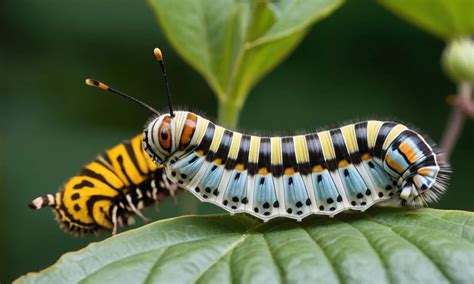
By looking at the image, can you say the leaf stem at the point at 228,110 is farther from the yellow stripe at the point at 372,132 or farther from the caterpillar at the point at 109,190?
the yellow stripe at the point at 372,132

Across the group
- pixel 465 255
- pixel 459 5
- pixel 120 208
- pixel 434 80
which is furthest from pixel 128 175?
pixel 434 80

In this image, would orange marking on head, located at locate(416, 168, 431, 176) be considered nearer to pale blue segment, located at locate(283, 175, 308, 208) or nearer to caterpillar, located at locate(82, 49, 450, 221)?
caterpillar, located at locate(82, 49, 450, 221)

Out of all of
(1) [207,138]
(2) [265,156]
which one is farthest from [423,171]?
(1) [207,138]

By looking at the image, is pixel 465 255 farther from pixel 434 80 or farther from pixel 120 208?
pixel 434 80

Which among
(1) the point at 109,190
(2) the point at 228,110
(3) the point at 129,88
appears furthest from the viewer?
(3) the point at 129,88

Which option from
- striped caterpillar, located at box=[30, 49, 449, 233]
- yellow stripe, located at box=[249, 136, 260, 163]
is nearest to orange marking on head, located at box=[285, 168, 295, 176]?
striped caterpillar, located at box=[30, 49, 449, 233]

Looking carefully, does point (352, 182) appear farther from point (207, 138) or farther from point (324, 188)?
point (207, 138)

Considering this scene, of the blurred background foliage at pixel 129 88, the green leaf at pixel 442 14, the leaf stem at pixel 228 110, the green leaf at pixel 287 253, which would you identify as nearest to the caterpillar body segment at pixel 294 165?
the green leaf at pixel 287 253
